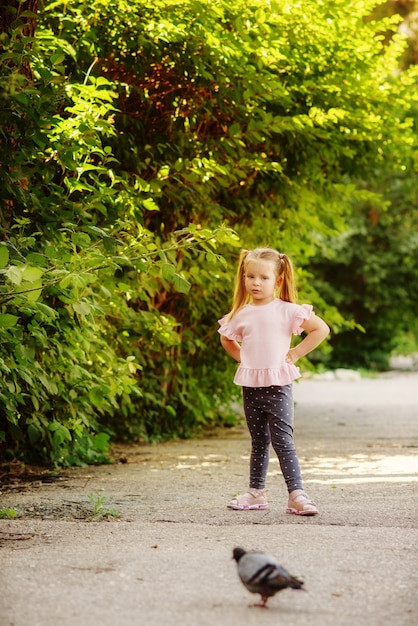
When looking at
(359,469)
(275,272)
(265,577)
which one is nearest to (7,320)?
(275,272)

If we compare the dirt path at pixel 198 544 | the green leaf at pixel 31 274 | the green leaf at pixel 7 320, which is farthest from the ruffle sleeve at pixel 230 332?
the green leaf at pixel 31 274

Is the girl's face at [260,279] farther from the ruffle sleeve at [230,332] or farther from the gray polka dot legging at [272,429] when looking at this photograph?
the gray polka dot legging at [272,429]

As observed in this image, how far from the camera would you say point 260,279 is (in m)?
5.66

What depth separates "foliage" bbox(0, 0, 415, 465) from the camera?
5641mm

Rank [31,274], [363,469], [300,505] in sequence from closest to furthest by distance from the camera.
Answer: [31,274] < [300,505] < [363,469]

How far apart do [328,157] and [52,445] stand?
12.8 ft

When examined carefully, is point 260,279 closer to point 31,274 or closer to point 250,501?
point 250,501

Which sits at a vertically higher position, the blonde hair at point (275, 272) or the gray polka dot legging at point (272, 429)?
the blonde hair at point (275, 272)

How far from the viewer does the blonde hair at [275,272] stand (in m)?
5.72

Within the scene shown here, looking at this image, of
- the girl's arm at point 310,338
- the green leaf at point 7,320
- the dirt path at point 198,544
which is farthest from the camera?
the girl's arm at point 310,338

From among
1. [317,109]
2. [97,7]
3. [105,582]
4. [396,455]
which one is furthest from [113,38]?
[105,582]

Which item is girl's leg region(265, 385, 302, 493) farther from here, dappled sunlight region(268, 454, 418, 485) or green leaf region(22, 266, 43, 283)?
green leaf region(22, 266, 43, 283)

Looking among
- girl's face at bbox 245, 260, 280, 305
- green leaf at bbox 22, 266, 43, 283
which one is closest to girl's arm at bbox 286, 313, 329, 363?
girl's face at bbox 245, 260, 280, 305

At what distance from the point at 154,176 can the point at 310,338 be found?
10.3ft
